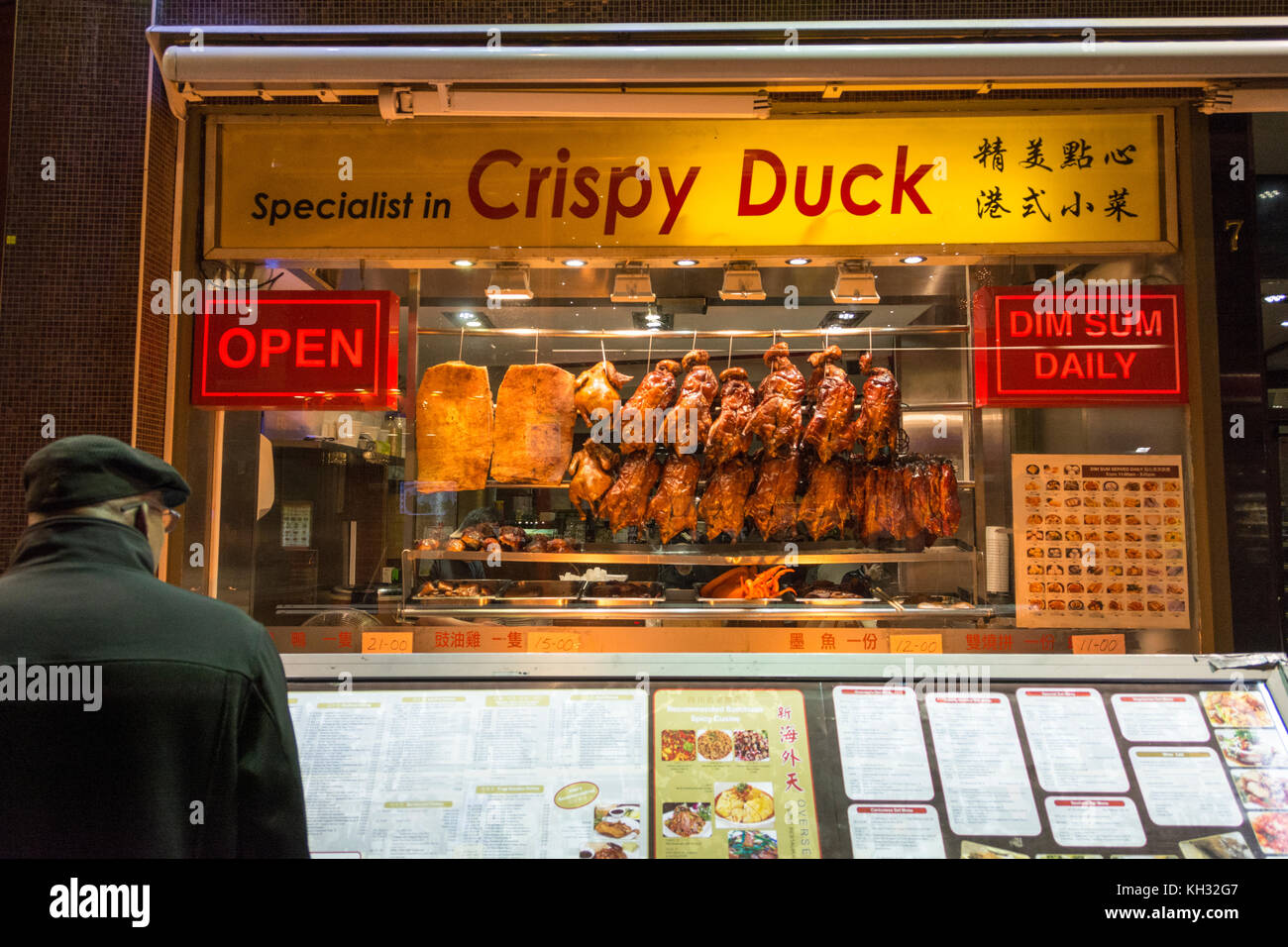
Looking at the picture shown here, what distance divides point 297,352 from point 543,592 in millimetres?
1983

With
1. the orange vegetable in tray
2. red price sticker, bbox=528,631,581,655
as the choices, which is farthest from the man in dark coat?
the orange vegetable in tray

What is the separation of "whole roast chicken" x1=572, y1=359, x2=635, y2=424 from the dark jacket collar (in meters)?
2.85

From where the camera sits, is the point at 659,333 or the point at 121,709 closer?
the point at 121,709

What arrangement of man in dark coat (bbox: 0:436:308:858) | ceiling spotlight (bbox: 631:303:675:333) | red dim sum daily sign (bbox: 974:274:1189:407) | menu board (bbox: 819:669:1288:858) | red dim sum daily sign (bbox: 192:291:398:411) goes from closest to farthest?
man in dark coat (bbox: 0:436:308:858) → menu board (bbox: 819:669:1288:858) → red dim sum daily sign (bbox: 974:274:1189:407) → red dim sum daily sign (bbox: 192:291:398:411) → ceiling spotlight (bbox: 631:303:675:333)

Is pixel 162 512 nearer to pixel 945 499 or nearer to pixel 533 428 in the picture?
pixel 533 428

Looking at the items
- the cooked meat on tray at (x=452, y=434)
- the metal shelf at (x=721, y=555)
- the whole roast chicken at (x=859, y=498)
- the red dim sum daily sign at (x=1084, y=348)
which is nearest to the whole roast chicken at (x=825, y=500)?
the whole roast chicken at (x=859, y=498)

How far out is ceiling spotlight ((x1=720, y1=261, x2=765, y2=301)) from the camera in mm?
4125

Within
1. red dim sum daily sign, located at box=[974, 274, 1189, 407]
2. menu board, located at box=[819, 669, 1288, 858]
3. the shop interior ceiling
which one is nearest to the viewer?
menu board, located at box=[819, 669, 1288, 858]

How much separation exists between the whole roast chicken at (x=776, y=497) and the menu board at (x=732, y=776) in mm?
2235

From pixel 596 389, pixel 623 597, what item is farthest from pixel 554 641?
pixel 596 389

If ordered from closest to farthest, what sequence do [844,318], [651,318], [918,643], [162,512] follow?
1. [162,512]
2. [918,643]
3. [651,318]
4. [844,318]

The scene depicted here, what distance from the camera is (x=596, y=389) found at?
173 inches

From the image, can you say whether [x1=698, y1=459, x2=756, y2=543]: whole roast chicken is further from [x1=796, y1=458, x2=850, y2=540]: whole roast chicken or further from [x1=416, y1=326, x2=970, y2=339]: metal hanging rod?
[x1=416, y1=326, x2=970, y2=339]: metal hanging rod
